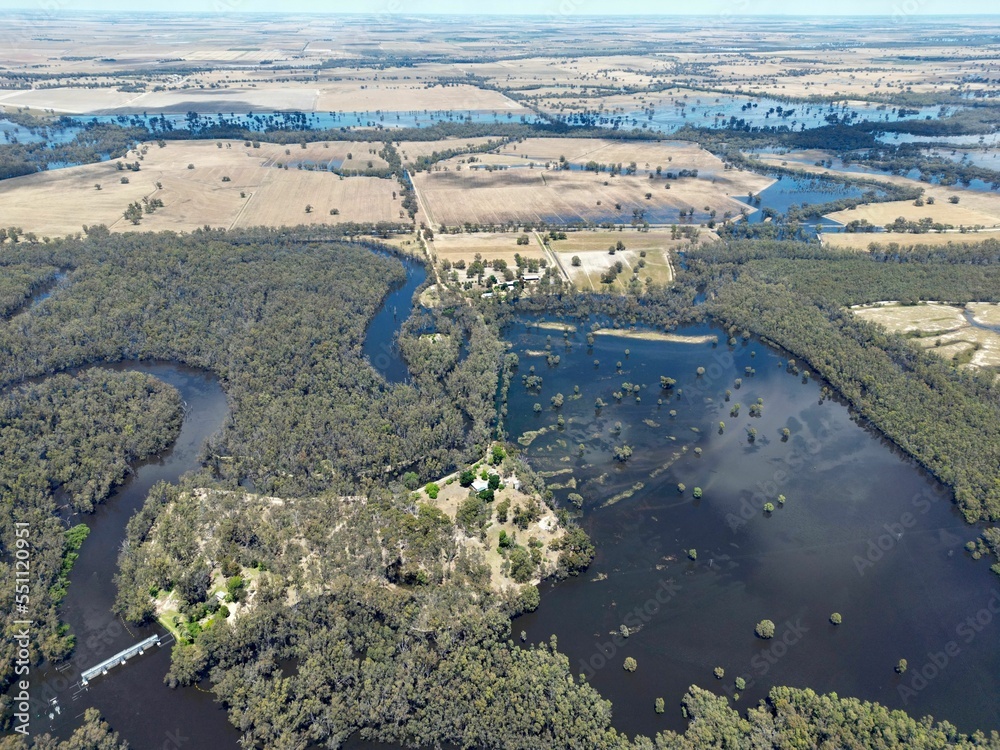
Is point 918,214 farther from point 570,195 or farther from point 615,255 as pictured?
point 570,195

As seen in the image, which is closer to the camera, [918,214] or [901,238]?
[901,238]

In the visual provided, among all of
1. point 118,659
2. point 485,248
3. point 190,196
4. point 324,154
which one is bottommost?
point 118,659

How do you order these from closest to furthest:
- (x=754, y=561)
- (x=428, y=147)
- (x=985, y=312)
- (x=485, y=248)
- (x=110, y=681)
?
(x=110, y=681) < (x=754, y=561) < (x=985, y=312) < (x=485, y=248) < (x=428, y=147)

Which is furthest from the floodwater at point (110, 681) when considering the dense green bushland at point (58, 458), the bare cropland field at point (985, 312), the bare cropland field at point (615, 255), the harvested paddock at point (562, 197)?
the bare cropland field at point (985, 312)

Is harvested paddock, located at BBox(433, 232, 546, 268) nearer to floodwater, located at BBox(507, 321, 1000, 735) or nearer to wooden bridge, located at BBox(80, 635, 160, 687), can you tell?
floodwater, located at BBox(507, 321, 1000, 735)

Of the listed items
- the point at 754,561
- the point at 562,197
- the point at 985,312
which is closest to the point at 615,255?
the point at 562,197

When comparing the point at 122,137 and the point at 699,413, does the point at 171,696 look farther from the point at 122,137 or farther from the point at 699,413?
the point at 122,137

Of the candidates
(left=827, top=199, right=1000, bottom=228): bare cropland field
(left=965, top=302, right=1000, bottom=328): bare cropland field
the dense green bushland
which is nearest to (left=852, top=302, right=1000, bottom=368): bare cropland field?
Result: (left=965, top=302, right=1000, bottom=328): bare cropland field
